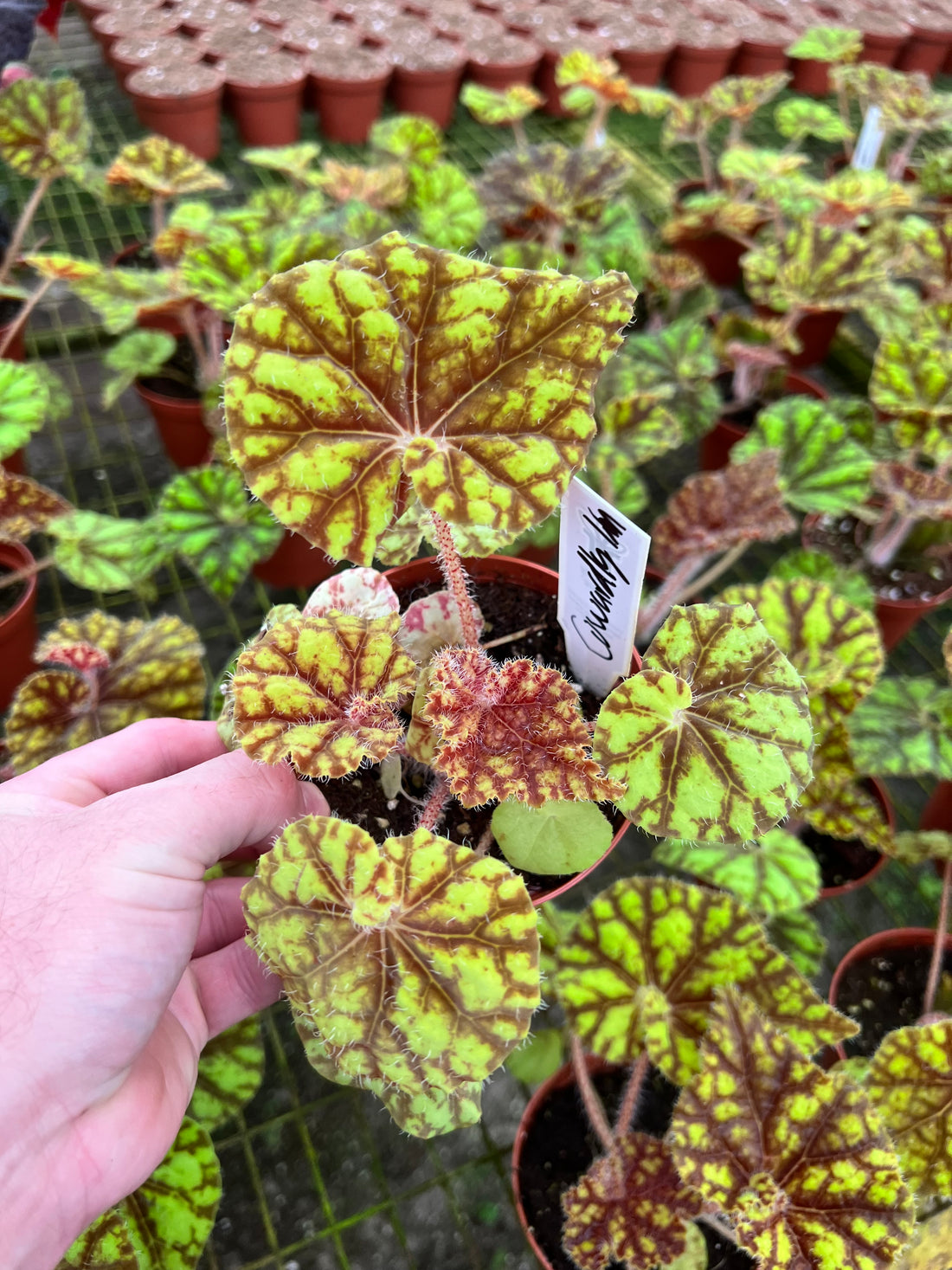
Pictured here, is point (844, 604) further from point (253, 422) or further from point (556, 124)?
point (556, 124)

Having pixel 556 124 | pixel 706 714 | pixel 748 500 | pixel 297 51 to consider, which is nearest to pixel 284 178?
pixel 297 51

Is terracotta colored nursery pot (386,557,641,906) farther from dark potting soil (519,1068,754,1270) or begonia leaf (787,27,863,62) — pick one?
begonia leaf (787,27,863,62)

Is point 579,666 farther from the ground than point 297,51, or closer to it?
closer to it

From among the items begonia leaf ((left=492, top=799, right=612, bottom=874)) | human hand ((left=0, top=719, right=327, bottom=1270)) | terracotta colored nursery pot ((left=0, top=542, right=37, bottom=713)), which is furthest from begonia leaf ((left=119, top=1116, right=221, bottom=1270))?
terracotta colored nursery pot ((left=0, top=542, right=37, bottom=713))

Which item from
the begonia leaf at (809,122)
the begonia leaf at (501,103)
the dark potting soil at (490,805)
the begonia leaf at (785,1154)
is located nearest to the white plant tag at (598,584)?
the dark potting soil at (490,805)

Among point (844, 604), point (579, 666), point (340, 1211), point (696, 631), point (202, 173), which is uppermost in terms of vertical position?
point (202, 173)

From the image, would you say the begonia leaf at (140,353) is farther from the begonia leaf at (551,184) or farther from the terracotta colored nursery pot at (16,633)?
the begonia leaf at (551,184)

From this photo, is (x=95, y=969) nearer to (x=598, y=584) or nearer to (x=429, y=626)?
(x=429, y=626)
